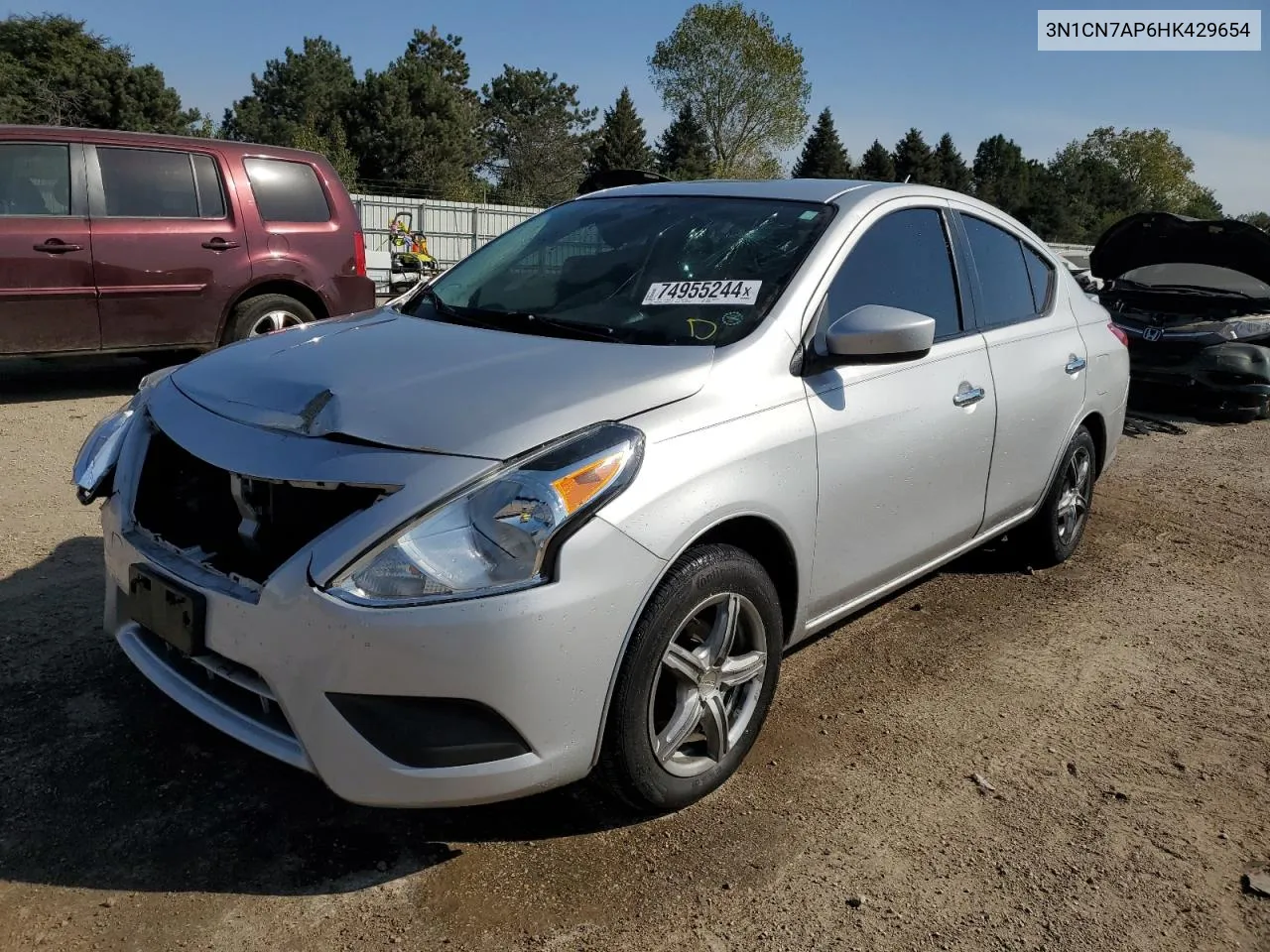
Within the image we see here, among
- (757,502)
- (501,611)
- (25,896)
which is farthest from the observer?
(757,502)

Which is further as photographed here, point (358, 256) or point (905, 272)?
point (358, 256)

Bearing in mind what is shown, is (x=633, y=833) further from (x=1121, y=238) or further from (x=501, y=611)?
(x=1121, y=238)

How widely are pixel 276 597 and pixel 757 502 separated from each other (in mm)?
1187

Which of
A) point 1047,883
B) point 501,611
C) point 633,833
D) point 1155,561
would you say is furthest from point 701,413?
point 1155,561

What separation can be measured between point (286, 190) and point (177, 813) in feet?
20.8

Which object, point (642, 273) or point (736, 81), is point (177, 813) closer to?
point (642, 273)

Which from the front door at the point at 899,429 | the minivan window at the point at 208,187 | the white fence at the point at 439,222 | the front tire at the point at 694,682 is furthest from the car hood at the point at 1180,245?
the white fence at the point at 439,222

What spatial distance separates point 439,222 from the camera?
66.5ft

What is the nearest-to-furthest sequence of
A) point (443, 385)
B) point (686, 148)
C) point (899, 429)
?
point (443, 385) → point (899, 429) → point (686, 148)

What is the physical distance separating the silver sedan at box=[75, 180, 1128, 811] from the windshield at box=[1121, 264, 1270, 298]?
6.33 meters

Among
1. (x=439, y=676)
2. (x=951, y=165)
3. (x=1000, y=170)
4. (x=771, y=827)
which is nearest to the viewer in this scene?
(x=439, y=676)

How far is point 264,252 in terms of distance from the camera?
757 centimetres

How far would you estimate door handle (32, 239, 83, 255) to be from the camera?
21.8 feet

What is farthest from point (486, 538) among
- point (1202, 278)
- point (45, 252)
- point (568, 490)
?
point (1202, 278)
